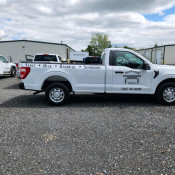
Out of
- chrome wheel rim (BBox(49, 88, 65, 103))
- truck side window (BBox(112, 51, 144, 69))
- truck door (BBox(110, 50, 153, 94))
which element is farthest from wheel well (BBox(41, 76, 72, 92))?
truck side window (BBox(112, 51, 144, 69))

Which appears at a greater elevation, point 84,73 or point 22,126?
point 84,73

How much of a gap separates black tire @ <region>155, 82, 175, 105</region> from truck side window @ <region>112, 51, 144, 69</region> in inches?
41.2

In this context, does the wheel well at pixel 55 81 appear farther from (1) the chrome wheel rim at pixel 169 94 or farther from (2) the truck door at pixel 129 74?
(1) the chrome wheel rim at pixel 169 94

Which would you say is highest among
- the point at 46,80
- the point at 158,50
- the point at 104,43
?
the point at 104,43

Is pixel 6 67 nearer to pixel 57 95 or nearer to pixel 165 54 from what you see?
pixel 57 95

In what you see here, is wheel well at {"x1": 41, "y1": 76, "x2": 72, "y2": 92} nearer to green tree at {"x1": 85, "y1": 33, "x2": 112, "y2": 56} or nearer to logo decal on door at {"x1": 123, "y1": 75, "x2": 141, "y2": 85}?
logo decal on door at {"x1": 123, "y1": 75, "x2": 141, "y2": 85}

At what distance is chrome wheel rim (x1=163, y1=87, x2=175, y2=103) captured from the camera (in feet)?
20.1

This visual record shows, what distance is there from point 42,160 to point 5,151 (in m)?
0.77

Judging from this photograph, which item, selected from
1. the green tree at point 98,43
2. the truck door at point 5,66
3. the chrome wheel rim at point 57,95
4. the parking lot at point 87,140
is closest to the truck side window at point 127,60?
the parking lot at point 87,140

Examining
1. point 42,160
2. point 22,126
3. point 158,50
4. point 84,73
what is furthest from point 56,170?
point 158,50

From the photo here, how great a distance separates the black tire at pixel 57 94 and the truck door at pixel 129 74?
163 centimetres

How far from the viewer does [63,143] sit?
351 cm

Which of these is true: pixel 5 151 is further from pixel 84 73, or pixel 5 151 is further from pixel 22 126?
pixel 84 73

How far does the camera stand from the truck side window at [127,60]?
5996 mm
